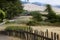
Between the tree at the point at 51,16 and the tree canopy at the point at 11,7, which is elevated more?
the tree canopy at the point at 11,7

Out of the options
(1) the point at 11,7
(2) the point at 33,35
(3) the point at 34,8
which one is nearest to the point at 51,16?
(3) the point at 34,8

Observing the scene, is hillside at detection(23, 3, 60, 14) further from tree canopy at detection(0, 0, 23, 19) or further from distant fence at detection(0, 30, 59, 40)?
distant fence at detection(0, 30, 59, 40)

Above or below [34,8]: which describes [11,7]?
above

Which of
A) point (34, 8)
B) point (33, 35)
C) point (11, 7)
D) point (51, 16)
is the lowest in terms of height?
point (51, 16)

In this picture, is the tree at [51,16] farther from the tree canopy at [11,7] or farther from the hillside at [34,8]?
the tree canopy at [11,7]

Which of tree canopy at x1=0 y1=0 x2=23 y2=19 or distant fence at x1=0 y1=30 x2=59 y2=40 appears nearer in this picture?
distant fence at x1=0 y1=30 x2=59 y2=40

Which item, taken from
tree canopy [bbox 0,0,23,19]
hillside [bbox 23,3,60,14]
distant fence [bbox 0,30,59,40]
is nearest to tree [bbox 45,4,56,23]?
hillside [bbox 23,3,60,14]

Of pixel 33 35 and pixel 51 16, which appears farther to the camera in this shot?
pixel 51 16

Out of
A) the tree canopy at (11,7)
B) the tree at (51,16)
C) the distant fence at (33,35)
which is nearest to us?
the distant fence at (33,35)

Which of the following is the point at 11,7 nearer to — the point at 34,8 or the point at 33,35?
the point at 34,8

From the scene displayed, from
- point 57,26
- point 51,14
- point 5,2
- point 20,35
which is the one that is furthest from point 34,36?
point 51,14

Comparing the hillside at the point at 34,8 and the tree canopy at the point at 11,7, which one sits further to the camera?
the hillside at the point at 34,8

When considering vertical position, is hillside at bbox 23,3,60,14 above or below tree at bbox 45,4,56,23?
above

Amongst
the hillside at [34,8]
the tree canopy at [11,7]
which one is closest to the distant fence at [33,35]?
the tree canopy at [11,7]
